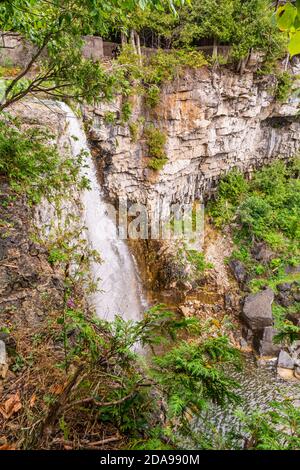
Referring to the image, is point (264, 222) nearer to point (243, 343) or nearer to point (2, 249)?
point (243, 343)

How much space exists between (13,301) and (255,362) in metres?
6.80

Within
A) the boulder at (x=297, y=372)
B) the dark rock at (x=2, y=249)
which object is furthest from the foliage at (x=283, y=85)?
the dark rock at (x=2, y=249)

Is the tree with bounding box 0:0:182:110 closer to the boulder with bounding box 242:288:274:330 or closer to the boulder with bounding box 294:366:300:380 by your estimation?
the boulder with bounding box 242:288:274:330

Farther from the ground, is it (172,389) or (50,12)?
(50,12)

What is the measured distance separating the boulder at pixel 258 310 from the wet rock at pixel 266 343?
0.17 meters

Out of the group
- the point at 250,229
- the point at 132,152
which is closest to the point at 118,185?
the point at 132,152

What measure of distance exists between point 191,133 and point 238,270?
462 cm

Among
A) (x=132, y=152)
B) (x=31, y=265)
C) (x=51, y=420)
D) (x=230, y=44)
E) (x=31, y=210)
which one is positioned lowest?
(x=51, y=420)

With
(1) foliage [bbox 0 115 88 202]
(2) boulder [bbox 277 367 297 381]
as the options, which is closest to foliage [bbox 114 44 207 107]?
(1) foliage [bbox 0 115 88 202]

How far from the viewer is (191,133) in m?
9.91

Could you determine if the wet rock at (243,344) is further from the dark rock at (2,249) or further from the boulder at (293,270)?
the dark rock at (2,249)

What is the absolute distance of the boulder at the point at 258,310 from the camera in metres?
8.76

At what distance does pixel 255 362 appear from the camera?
318 inches

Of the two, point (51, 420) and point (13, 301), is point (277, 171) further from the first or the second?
point (51, 420)
